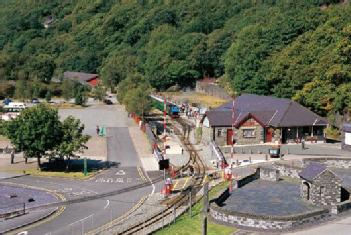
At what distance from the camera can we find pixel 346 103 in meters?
71.4

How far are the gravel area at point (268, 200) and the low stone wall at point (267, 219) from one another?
2.04m

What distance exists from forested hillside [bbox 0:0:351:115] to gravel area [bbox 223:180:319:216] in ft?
100

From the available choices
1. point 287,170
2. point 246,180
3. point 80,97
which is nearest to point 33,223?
point 246,180

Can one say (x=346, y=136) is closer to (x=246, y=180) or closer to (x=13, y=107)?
(x=246, y=180)

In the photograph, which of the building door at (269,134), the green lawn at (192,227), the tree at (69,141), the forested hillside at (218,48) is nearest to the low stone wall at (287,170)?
the green lawn at (192,227)

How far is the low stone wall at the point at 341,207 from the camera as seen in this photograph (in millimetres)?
36125

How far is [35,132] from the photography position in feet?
179

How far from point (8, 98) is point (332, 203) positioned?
91789 millimetres

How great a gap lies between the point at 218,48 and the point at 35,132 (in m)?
82.8

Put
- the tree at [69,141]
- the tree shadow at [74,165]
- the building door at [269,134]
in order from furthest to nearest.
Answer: the building door at [269,134], the tree shadow at [74,165], the tree at [69,141]

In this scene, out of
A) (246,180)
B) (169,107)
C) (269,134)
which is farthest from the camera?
(169,107)

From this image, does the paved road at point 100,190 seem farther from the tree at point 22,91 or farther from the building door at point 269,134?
the tree at point 22,91

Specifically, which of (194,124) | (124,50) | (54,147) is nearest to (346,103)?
(194,124)

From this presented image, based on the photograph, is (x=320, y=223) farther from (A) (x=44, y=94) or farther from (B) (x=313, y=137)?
(A) (x=44, y=94)
